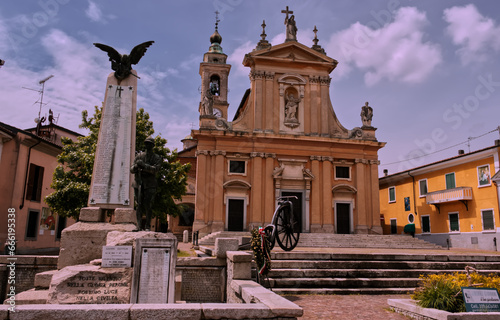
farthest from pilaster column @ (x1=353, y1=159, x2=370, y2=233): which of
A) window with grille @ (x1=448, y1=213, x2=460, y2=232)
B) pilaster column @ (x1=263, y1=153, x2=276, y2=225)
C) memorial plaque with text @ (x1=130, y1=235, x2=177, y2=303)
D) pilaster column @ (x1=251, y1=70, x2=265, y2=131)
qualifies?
memorial plaque with text @ (x1=130, y1=235, x2=177, y2=303)

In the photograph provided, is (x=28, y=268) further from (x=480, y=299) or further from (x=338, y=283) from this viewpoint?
(x=480, y=299)

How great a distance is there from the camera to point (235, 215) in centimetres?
2614

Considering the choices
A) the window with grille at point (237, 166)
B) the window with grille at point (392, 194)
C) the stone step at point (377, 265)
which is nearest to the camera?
the stone step at point (377, 265)

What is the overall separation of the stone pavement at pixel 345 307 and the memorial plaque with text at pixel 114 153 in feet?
15.7

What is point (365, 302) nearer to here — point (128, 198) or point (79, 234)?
point (128, 198)

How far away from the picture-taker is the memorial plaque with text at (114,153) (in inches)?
334

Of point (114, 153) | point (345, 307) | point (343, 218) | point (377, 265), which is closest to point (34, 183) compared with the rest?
point (114, 153)

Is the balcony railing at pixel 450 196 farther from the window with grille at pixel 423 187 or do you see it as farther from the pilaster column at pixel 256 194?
the pilaster column at pixel 256 194

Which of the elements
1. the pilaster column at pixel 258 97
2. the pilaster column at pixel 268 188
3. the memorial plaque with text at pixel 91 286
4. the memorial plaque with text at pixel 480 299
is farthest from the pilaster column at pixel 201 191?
the memorial plaque with text at pixel 480 299

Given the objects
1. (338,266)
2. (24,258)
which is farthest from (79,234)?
(338,266)

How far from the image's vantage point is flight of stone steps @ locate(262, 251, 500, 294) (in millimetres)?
9906

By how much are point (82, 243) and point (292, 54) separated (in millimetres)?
24575

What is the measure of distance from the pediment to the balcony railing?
12695 mm

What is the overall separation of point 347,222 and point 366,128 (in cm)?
753
